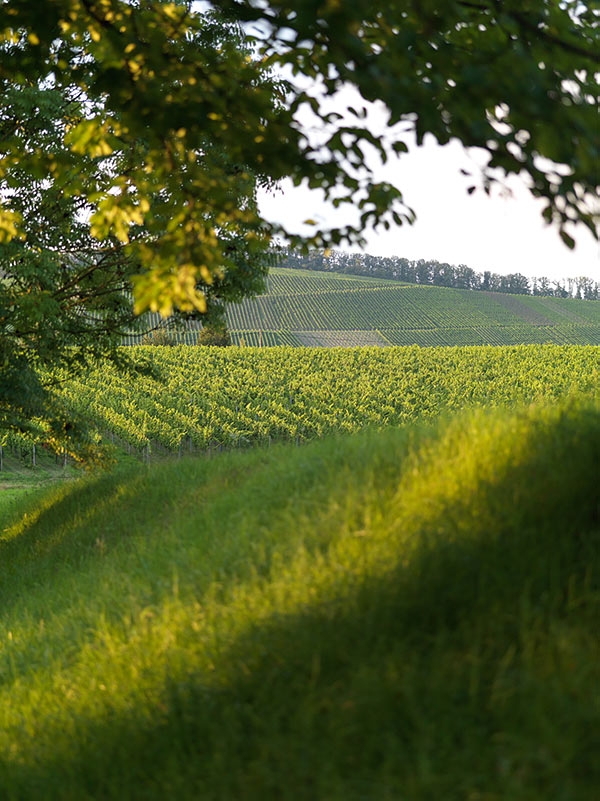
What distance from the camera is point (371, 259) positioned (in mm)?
184875

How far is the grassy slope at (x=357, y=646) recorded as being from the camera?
298cm

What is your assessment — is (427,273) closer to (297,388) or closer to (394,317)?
(394,317)

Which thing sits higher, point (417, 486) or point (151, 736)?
point (417, 486)

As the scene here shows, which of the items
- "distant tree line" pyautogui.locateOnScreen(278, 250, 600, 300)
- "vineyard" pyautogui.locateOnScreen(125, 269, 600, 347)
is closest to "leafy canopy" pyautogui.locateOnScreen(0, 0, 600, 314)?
"vineyard" pyautogui.locateOnScreen(125, 269, 600, 347)

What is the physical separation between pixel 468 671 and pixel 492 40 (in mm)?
3685

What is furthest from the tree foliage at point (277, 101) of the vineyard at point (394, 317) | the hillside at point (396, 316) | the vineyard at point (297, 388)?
the hillside at point (396, 316)

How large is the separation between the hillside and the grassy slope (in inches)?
3650

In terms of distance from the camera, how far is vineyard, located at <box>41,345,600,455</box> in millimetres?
42281

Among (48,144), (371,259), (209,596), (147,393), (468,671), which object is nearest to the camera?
(468,671)

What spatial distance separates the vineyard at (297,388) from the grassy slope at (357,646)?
26927 millimetres

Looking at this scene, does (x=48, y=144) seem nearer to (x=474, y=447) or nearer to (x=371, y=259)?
(x=474, y=447)

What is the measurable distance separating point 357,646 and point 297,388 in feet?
163

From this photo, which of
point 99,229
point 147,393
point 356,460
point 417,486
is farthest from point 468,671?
point 147,393

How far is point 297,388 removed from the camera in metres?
53.2
